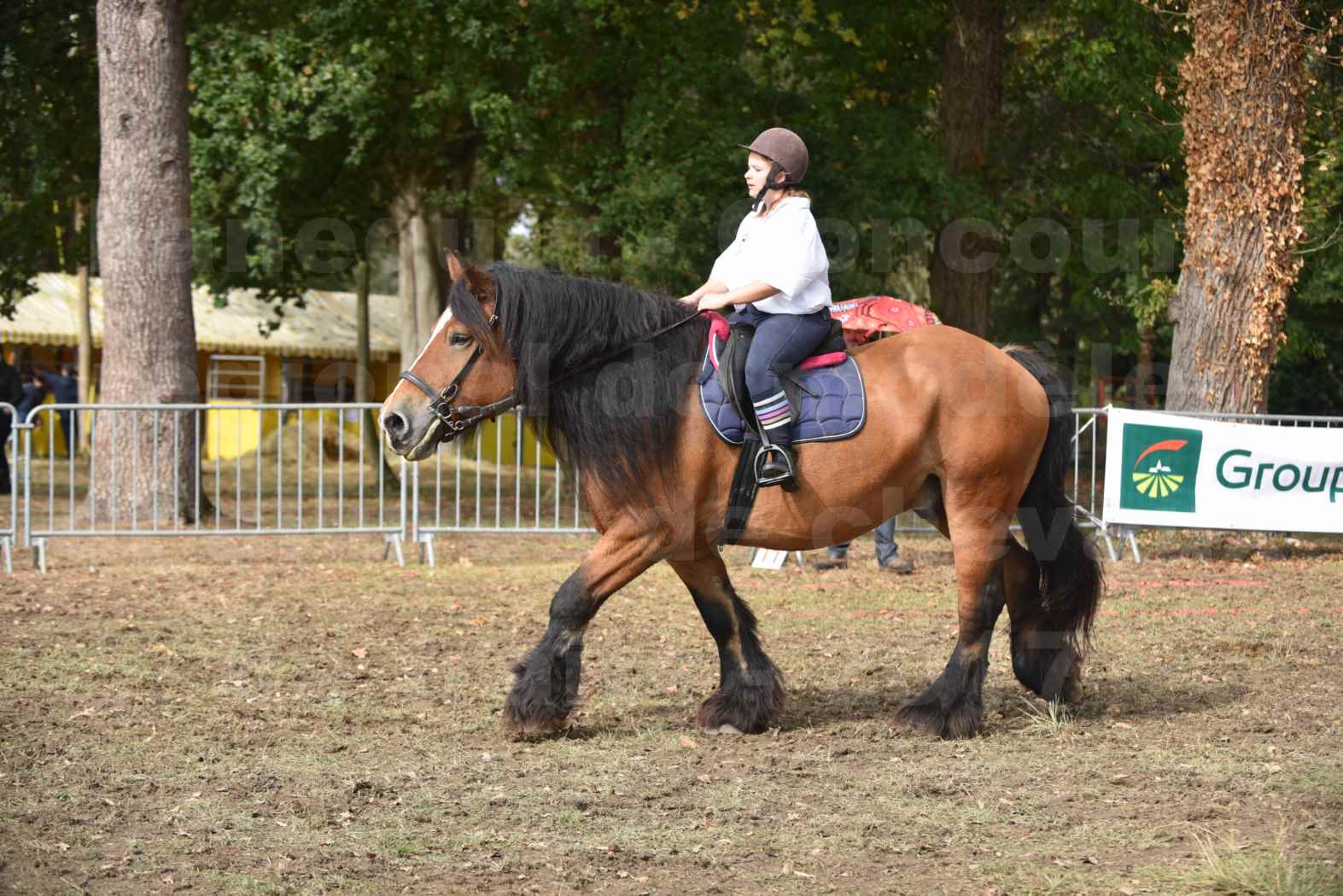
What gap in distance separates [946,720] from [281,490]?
849 centimetres

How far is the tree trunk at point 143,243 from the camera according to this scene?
13.7 m

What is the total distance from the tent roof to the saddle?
25874mm

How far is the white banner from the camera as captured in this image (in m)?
12.1

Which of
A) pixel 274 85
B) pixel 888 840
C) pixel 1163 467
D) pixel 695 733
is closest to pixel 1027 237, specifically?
pixel 1163 467

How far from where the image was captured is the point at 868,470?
19.6ft

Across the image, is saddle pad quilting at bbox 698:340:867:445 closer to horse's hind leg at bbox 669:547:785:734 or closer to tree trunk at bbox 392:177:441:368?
horse's hind leg at bbox 669:547:785:734

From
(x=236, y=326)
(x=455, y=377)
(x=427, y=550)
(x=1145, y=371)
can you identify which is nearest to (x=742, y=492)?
(x=455, y=377)

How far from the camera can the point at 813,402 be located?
5918 millimetres

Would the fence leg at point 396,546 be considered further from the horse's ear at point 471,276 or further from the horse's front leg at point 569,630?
the horse's ear at point 471,276

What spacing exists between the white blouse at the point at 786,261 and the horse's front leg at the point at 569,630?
115cm

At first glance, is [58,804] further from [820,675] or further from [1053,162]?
[1053,162]

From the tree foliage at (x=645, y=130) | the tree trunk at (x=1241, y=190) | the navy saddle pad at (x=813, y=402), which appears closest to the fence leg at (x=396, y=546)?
the tree foliage at (x=645, y=130)

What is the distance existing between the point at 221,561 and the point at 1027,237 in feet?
46.0

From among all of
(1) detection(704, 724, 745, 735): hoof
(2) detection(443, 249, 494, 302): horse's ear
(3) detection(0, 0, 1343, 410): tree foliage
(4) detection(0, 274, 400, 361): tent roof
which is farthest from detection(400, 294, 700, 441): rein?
(4) detection(0, 274, 400, 361): tent roof
